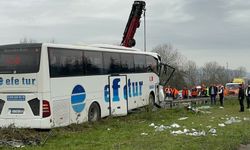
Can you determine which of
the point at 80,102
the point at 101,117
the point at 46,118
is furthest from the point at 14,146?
the point at 101,117

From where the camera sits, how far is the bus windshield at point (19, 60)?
1507 centimetres

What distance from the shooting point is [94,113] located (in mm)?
18672

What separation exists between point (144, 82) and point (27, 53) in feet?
36.0

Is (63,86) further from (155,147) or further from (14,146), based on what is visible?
(155,147)

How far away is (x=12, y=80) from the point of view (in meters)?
15.3

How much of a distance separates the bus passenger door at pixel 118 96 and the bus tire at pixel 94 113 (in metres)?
1.22

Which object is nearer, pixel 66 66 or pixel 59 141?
pixel 59 141

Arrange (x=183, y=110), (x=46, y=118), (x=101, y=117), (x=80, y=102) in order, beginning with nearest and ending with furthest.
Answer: (x=46, y=118)
(x=80, y=102)
(x=101, y=117)
(x=183, y=110)

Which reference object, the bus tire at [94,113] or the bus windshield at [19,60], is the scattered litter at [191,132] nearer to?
the bus tire at [94,113]

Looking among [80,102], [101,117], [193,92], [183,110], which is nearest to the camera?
[80,102]

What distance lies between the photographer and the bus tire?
1823cm

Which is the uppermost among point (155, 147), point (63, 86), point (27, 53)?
point (27, 53)

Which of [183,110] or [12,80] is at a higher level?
[12,80]

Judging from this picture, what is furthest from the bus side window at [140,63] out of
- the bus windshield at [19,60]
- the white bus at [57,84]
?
the bus windshield at [19,60]
